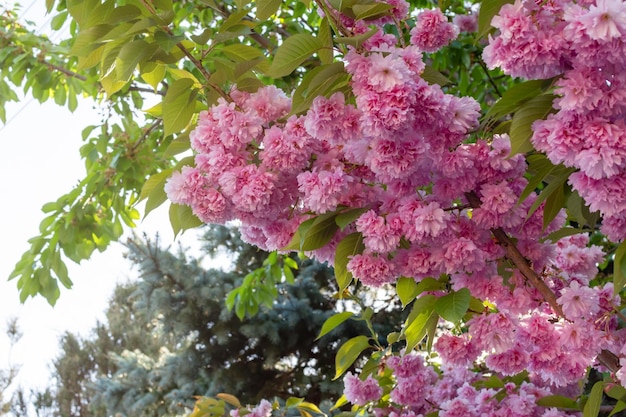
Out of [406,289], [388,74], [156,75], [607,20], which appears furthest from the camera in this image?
[156,75]

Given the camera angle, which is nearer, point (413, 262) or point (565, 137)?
point (565, 137)

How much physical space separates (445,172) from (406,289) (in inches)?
7.8

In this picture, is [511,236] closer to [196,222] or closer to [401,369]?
[196,222]

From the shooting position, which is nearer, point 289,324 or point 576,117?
point 576,117

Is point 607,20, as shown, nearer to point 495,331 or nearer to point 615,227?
point 615,227

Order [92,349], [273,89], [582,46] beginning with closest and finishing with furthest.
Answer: [582,46]
[273,89]
[92,349]

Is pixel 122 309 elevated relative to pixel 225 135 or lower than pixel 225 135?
elevated

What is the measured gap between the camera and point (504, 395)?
55.2 inches

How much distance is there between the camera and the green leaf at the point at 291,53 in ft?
2.60

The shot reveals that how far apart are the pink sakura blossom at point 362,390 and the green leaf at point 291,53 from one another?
94 centimetres

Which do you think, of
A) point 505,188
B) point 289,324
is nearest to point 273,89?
point 505,188

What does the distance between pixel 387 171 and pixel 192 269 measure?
484 centimetres

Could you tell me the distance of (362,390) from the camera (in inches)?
61.0

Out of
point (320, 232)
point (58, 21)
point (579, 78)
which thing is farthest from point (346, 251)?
point (58, 21)
